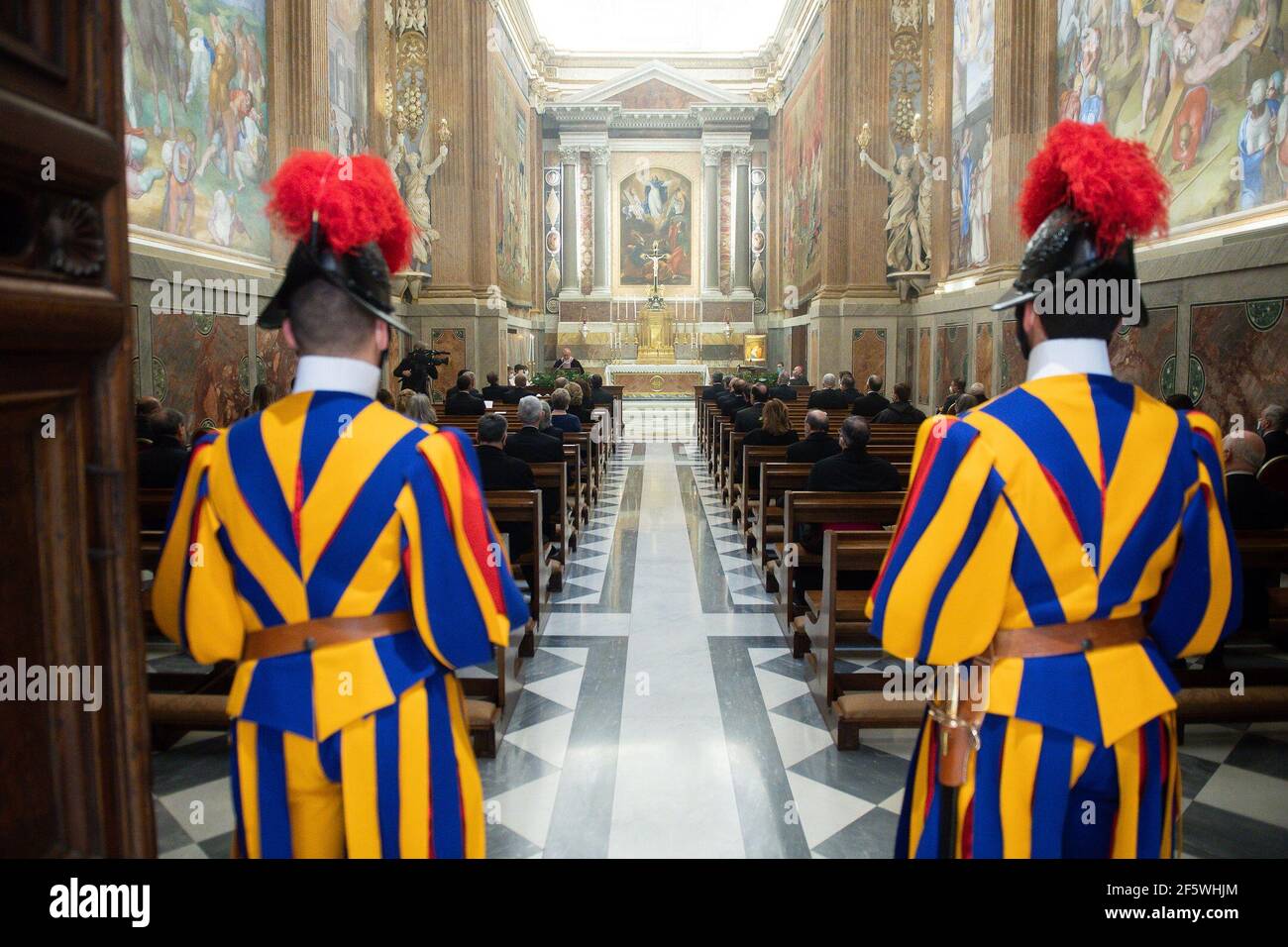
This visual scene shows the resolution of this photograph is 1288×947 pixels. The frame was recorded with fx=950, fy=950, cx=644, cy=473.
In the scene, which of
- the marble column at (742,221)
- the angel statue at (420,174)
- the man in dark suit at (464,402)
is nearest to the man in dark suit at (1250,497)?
the man in dark suit at (464,402)

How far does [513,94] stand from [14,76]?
82.1 feet

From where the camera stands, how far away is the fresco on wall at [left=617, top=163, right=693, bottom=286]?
102ft

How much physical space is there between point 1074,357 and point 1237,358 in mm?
6473

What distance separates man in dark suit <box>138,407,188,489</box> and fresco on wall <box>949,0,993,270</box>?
10471 millimetres

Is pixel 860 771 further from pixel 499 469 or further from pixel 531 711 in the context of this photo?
pixel 499 469

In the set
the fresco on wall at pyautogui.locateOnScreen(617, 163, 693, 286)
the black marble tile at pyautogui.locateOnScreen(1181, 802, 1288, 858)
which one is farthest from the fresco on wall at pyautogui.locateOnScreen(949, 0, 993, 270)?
the fresco on wall at pyautogui.locateOnScreen(617, 163, 693, 286)

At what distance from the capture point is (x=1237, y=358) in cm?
724

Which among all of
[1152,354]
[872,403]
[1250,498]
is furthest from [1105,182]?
[872,403]

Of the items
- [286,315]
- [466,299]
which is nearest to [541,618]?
[286,315]

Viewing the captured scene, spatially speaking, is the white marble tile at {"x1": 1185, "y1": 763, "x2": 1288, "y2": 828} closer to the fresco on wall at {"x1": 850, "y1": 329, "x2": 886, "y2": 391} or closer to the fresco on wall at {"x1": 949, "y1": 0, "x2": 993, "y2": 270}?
the fresco on wall at {"x1": 949, "y1": 0, "x2": 993, "y2": 270}

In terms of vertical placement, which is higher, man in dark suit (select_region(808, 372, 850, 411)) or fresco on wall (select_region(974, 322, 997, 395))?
fresco on wall (select_region(974, 322, 997, 395))

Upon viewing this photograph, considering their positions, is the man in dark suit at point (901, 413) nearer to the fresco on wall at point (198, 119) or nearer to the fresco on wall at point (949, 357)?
the fresco on wall at point (949, 357)

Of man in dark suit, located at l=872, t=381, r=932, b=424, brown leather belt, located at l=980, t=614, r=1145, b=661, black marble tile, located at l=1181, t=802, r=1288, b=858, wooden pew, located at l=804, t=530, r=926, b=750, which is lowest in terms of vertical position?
black marble tile, located at l=1181, t=802, r=1288, b=858

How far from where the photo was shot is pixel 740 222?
30562mm
